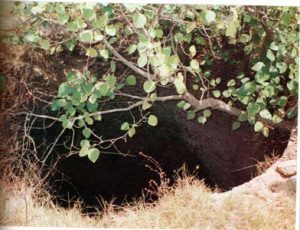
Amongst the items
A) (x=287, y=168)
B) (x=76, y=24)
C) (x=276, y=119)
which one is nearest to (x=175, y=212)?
(x=287, y=168)

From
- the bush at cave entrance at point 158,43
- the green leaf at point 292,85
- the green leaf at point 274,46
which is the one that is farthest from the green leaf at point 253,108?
the green leaf at point 274,46

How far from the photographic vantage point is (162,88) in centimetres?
411

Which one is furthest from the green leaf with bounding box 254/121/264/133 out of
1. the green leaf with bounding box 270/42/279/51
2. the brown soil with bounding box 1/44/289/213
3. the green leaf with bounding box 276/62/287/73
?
the brown soil with bounding box 1/44/289/213

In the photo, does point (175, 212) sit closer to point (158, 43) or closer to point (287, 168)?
point (287, 168)

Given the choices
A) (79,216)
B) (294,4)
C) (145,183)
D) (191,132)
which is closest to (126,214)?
(79,216)

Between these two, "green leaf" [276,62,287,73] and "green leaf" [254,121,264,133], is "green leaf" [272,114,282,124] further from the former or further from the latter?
"green leaf" [276,62,287,73]

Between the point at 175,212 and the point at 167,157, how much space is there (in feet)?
4.19

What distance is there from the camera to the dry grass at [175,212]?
2.73 meters

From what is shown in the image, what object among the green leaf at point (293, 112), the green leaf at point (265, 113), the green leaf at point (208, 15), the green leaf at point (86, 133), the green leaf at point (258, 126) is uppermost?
the green leaf at point (208, 15)

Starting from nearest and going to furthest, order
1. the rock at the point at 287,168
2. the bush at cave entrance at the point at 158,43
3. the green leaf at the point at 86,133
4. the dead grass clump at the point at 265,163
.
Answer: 1. the bush at cave entrance at the point at 158,43
2. the green leaf at the point at 86,133
3. the rock at the point at 287,168
4. the dead grass clump at the point at 265,163

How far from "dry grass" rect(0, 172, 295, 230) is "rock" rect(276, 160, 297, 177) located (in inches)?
6.7

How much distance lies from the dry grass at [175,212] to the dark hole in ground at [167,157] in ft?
1.87

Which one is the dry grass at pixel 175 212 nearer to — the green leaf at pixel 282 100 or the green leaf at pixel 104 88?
the green leaf at pixel 282 100

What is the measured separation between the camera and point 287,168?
2.89 metres
